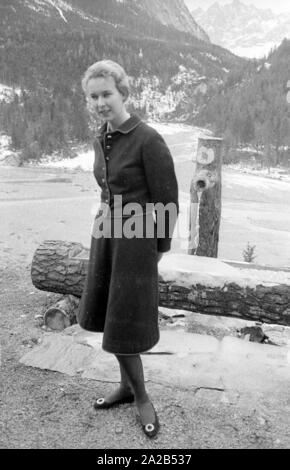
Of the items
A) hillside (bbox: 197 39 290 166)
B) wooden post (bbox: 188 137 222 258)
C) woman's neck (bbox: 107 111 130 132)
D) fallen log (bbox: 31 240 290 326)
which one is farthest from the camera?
hillside (bbox: 197 39 290 166)

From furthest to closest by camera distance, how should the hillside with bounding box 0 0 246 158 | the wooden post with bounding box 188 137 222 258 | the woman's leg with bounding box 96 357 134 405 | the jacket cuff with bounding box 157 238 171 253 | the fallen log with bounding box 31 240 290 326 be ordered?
the hillside with bounding box 0 0 246 158 → the wooden post with bounding box 188 137 222 258 → the fallen log with bounding box 31 240 290 326 → the woman's leg with bounding box 96 357 134 405 → the jacket cuff with bounding box 157 238 171 253

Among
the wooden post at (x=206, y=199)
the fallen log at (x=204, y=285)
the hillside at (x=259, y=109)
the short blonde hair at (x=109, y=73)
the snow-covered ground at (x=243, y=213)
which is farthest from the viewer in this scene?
the hillside at (x=259, y=109)

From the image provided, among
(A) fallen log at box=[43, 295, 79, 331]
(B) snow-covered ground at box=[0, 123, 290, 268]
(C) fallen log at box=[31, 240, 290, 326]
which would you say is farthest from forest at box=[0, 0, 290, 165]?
(A) fallen log at box=[43, 295, 79, 331]

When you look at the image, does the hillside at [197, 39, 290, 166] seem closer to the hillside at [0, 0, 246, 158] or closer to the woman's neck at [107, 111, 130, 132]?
the hillside at [0, 0, 246, 158]

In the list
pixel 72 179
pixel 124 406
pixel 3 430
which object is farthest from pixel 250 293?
pixel 72 179

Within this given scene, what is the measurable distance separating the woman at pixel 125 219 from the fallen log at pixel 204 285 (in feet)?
5.10

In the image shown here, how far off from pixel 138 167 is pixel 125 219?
28cm

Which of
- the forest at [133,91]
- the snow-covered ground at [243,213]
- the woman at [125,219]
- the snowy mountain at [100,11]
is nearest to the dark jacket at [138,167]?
the woman at [125,219]

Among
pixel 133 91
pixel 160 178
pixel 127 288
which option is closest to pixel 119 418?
pixel 127 288

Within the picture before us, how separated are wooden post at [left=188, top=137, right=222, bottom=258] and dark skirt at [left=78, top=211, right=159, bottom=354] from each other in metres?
3.02

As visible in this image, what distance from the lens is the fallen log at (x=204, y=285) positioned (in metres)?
3.87

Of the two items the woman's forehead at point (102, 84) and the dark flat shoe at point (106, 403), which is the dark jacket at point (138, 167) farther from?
the dark flat shoe at point (106, 403)

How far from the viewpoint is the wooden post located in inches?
212

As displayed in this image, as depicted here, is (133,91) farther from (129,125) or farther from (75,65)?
(129,125)
